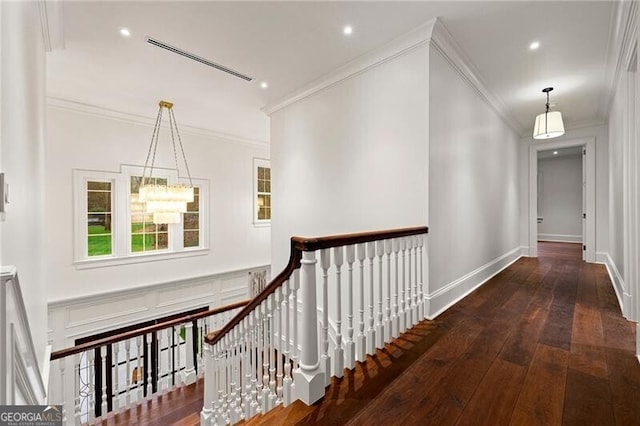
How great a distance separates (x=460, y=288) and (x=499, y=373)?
1.55 m

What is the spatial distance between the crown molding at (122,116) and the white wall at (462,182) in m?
4.76

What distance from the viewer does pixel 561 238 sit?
349 inches

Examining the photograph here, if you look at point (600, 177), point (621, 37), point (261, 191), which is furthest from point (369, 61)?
point (600, 177)

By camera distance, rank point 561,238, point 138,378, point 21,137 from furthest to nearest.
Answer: point 561,238
point 138,378
point 21,137

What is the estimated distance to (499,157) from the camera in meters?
4.82

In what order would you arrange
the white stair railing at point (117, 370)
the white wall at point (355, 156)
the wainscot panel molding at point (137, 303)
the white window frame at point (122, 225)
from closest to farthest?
the white wall at point (355, 156), the white stair railing at point (117, 370), the wainscot panel molding at point (137, 303), the white window frame at point (122, 225)

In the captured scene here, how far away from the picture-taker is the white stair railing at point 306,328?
1.63 m

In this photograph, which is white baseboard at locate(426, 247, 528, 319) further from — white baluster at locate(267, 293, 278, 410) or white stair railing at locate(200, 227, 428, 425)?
white baluster at locate(267, 293, 278, 410)

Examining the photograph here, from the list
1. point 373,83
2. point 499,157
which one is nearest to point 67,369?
point 373,83

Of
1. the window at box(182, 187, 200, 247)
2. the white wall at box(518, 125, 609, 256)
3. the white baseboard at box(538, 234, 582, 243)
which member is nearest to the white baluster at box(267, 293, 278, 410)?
the window at box(182, 187, 200, 247)

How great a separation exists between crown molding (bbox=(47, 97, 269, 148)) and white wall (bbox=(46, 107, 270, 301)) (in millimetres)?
38

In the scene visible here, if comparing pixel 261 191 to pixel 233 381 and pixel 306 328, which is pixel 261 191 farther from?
pixel 306 328

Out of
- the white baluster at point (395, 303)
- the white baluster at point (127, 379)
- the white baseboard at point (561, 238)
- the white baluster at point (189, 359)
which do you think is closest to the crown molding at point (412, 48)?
the white baluster at point (395, 303)

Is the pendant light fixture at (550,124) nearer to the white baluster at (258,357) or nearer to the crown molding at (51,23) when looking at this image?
the white baluster at (258,357)
